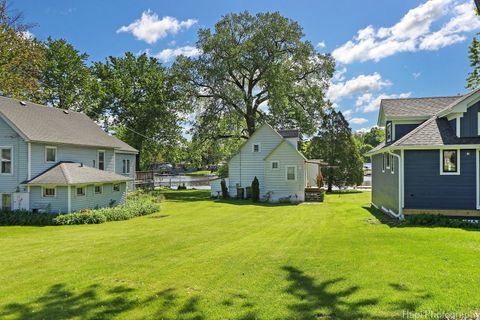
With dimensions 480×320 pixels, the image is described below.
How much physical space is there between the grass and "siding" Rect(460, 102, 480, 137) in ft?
16.6

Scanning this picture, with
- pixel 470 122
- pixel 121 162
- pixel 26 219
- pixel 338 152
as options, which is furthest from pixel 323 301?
pixel 338 152

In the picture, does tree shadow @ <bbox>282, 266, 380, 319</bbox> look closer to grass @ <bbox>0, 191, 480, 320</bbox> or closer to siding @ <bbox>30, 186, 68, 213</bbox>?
grass @ <bbox>0, 191, 480, 320</bbox>

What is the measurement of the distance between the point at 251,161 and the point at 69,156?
14766 mm

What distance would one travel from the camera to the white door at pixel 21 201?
18.0 metres

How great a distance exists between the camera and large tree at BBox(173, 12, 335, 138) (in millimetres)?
34250

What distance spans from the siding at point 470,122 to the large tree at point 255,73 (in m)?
19.8

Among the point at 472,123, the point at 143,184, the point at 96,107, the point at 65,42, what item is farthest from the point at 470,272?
the point at 65,42

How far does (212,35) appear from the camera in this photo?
34.9 m

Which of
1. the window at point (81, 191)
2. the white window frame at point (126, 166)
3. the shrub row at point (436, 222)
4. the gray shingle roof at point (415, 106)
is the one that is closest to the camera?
the shrub row at point (436, 222)

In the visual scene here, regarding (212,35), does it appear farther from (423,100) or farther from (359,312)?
(359,312)

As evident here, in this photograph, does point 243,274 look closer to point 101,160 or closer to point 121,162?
point 101,160

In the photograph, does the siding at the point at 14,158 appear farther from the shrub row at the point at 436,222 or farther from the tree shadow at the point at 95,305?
the shrub row at the point at 436,222

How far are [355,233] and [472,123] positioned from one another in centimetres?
803

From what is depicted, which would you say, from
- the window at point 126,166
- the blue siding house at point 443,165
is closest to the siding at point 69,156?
the window at point 126,166
